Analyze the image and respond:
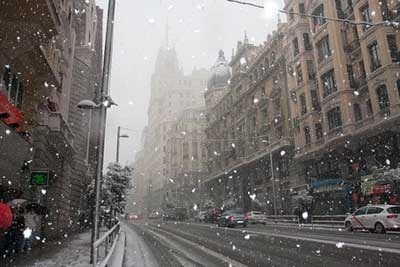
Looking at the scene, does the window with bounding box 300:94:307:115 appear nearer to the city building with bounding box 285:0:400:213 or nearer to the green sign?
the city building with bounding box 285:0:400:213

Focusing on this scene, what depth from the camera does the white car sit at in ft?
61.0

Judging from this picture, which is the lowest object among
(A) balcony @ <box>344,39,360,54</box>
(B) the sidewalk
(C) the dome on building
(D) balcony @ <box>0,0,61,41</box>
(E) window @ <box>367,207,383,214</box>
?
(B) the sidewalk

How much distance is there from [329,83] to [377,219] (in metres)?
16.1

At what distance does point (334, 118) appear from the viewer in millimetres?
31516

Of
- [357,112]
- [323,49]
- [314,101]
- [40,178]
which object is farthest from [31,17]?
[314,101]

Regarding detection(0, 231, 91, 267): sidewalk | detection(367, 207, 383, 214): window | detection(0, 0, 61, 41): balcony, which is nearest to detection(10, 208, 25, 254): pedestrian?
detection(0, 231, 91, 267): sidewalk

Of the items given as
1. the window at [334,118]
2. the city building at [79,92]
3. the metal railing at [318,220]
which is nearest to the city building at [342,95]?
the window at [334,118]

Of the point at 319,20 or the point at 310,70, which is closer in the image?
the point at 319,20

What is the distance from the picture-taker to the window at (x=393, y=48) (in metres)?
25.9

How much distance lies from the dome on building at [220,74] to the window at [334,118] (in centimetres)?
4523

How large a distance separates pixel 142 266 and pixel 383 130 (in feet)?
71.2

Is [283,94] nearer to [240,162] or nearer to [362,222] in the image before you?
[240,162]

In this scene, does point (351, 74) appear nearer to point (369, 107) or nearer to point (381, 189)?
point (369, 107)

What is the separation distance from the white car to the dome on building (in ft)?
187
